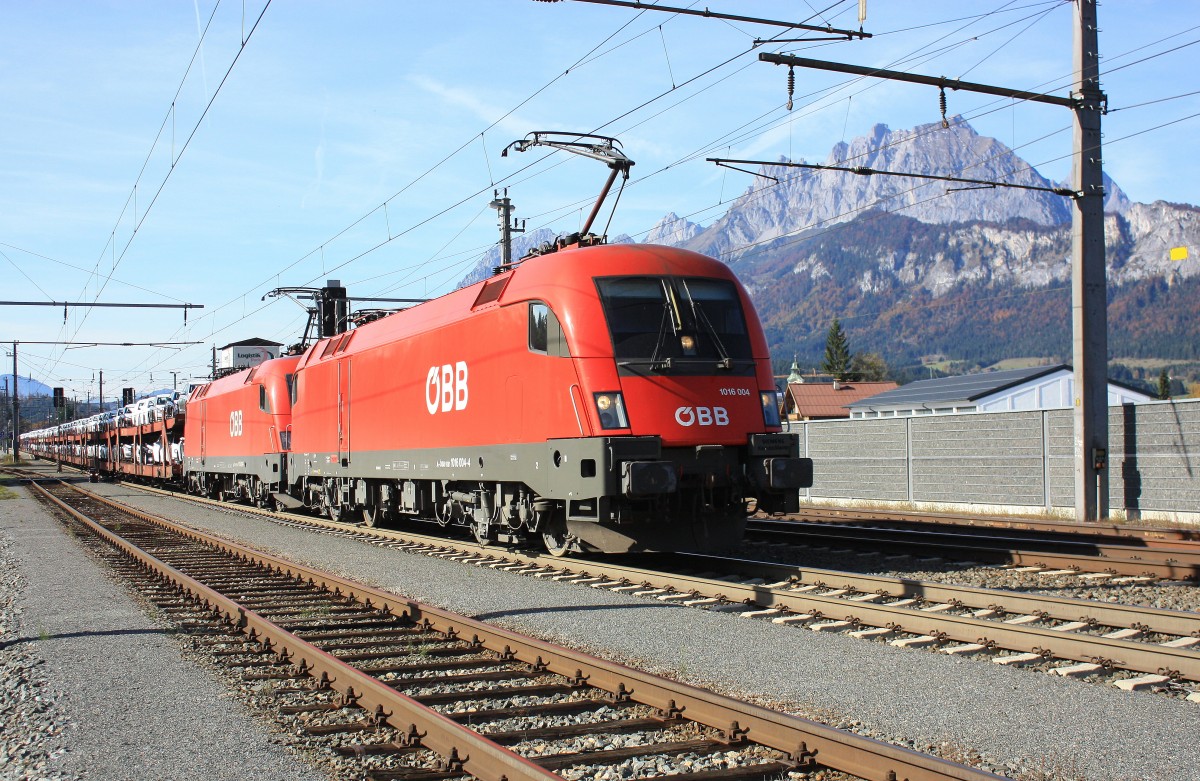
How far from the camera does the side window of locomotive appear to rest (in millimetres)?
11664

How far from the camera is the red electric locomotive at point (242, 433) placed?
974 inches

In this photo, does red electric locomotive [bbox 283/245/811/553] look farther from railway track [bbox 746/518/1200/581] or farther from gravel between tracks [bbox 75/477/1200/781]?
railway track [bbox 746/518/1200/581]

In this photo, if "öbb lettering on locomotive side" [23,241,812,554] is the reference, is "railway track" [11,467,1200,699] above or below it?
below

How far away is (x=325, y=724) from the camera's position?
6102mm

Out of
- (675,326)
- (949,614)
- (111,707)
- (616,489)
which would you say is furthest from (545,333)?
(111,707)

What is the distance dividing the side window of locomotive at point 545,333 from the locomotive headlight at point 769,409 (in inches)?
96.3

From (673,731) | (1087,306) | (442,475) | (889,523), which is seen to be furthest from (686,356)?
(1087,306)

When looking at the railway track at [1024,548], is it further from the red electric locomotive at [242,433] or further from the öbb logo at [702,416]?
the red electric locomotive at [242,433]

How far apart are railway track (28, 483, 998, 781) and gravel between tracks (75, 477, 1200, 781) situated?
635 millimetres

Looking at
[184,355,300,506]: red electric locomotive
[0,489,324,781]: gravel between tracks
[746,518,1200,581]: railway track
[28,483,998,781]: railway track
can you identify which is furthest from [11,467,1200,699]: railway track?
[184,355,300,506]: red electric locomotive

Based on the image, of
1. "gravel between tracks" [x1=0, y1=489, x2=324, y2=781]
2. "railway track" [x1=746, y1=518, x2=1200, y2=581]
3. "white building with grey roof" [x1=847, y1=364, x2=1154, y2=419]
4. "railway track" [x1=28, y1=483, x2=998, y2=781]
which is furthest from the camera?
"white building with grey roof" [x1=847, y1=364, x2=1154, y2=419]

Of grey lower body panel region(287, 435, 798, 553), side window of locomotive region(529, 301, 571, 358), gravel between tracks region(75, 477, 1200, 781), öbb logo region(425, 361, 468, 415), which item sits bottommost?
gravel between tracks region(75, 477, 1200, 781)

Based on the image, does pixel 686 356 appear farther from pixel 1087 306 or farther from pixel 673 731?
pixel 1087 306

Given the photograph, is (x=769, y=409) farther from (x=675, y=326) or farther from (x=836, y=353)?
(x=836, y=353)
